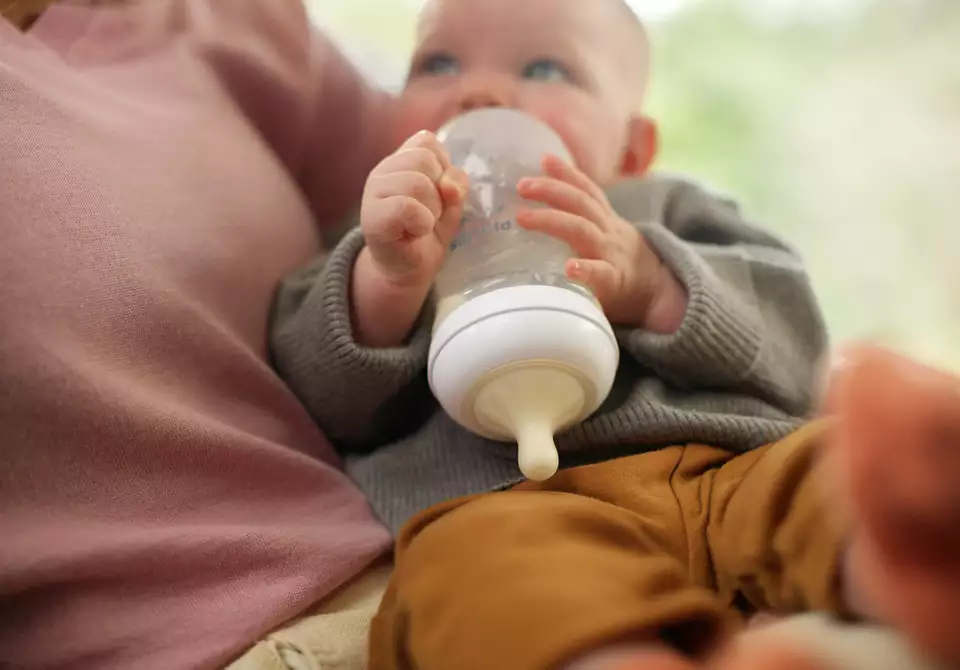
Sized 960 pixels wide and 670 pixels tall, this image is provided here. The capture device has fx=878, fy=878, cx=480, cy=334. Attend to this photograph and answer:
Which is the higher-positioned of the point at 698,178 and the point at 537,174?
the point at 537,174

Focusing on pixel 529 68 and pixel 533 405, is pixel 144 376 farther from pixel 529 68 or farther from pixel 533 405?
pixel 529 68

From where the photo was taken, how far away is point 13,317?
0.48m

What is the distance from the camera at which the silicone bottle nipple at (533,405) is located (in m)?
0.52

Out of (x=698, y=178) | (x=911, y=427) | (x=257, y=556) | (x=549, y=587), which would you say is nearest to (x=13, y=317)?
(x=257, y=556)

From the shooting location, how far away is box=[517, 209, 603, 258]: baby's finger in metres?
0.61

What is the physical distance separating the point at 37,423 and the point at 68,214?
0.14 metres

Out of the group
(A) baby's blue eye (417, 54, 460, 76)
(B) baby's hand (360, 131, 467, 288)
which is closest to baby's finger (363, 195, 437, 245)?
(B) baby's hand (360, 131, 467, 288)

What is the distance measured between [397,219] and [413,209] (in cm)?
→ 1

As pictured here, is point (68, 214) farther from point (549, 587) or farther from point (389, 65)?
point (389, 65)

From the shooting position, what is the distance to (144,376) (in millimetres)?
560

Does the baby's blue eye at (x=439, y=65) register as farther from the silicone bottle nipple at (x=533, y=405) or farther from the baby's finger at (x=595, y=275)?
the silicone bottle nipple at (x=533, y=405)

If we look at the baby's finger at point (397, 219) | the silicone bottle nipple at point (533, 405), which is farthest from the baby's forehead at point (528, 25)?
the silicone bottle nipple at point (533, 405)

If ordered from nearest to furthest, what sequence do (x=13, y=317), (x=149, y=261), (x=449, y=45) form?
(x=13, y=317), (x=149, y=261), (x=449, y=45)

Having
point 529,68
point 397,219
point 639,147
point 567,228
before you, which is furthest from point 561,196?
point 639,147
